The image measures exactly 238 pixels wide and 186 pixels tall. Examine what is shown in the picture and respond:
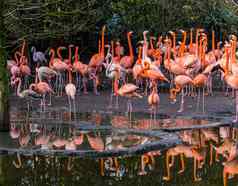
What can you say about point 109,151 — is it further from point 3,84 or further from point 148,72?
point 148,72

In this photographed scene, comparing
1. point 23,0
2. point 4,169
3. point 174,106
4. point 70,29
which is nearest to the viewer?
point 4,169

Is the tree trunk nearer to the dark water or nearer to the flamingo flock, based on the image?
the dark water

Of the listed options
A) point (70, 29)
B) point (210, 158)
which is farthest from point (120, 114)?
point (210, 158)

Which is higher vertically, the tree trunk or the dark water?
the tree trunk

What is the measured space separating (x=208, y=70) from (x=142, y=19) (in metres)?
5.94

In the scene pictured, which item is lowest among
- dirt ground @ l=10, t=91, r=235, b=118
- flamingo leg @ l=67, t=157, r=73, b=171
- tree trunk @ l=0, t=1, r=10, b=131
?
flamingo leg @ l=67, t=157, r=73, b=171

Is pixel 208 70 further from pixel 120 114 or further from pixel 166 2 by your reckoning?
pixel 166 2

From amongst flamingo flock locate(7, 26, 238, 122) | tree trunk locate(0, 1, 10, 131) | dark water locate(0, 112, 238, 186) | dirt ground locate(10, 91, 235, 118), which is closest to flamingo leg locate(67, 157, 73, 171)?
dark water locate(0, 112, 238, 186)

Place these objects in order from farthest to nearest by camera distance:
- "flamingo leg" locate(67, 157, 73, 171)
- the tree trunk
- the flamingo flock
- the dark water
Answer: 1. the flamingo flock
2. the tree trunk
3. "flamingo leg" locate(67, 157, 73, 171)
4. the dark water

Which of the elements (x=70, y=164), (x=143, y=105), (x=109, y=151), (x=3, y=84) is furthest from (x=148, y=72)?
(x=70, y=164)

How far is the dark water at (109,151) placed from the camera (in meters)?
8.02

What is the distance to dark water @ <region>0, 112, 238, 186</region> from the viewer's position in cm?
802

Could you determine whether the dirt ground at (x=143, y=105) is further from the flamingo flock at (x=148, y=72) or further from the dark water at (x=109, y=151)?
the dark water at (x=109, y=151)

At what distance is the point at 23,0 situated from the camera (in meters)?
11.2
